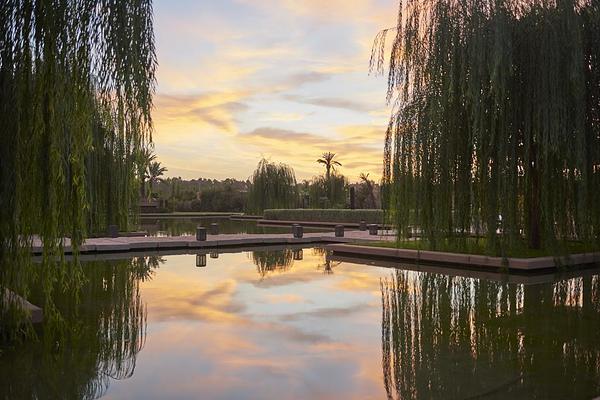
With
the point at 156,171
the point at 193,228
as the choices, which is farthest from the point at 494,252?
the point at 156,171

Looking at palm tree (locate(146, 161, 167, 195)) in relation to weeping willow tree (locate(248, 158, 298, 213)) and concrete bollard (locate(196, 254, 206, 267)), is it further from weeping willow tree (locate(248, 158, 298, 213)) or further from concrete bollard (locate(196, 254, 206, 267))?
concrete bollard (locate(196, 254, 206, 267))

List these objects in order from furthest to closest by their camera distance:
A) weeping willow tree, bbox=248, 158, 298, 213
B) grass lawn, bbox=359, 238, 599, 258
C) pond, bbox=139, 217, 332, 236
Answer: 1. weeping willow tree, bbox=248, 158, 298, 213
2. pond, bbox=139, 217, 332, 236
3. grass lawn, bbox=359, 238, 599, 258

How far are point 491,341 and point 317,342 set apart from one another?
2172mm

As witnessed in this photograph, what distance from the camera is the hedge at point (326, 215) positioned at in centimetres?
3662

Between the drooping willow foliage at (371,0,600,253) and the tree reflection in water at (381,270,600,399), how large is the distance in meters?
2.75

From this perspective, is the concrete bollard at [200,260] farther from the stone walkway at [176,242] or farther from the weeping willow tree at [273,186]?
the weeping willow tree at [273,186]

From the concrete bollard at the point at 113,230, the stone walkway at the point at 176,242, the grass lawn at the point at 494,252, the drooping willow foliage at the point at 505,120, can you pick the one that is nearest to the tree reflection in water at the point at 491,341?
the grass lawn at the point at 494,252

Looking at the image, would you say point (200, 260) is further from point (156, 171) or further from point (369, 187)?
point (156, 171)

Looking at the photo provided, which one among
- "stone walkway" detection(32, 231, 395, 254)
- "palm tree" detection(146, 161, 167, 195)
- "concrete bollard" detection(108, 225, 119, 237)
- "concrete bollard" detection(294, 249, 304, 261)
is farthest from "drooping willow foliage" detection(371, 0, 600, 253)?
"palm tree" detection(146, 161, 167, 195)

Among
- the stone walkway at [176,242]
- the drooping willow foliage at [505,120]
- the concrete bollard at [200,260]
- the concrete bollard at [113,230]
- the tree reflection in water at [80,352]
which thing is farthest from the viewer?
the concrete bollard at [113,230]

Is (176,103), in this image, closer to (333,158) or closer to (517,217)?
(517,217)

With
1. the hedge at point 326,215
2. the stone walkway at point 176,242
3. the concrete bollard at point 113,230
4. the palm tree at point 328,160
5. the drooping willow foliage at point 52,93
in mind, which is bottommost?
the stone walkway at point 176,242

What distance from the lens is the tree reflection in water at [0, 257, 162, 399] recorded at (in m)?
5.41

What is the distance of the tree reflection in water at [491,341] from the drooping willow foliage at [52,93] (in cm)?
377
